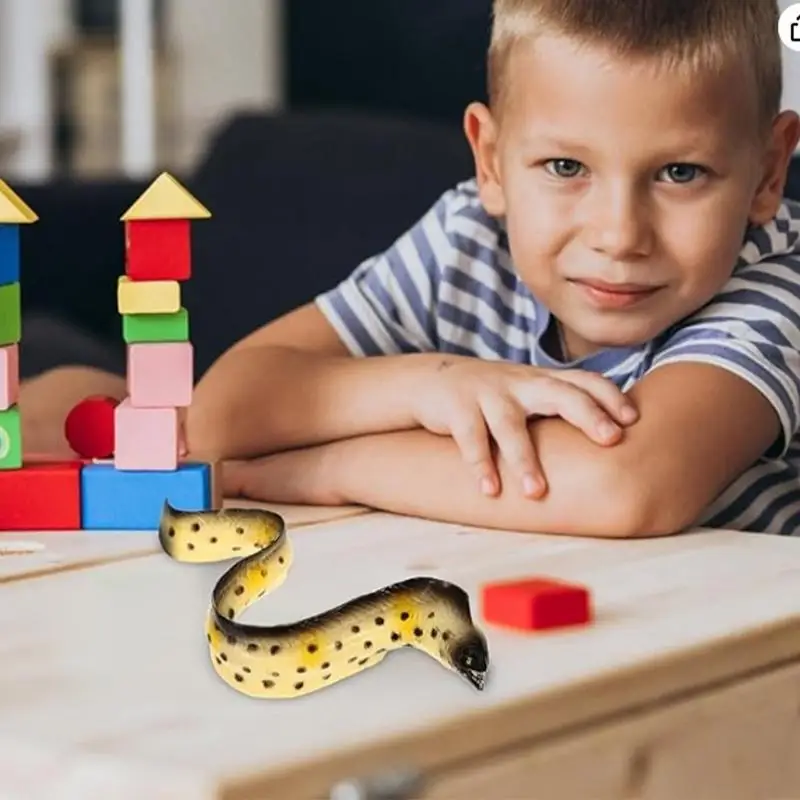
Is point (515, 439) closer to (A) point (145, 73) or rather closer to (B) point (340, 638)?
(B) point (340, 638)

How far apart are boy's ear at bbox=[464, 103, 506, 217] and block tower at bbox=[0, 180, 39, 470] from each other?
1.35ft

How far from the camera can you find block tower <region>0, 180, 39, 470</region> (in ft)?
3.37

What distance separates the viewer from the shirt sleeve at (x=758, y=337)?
1.16m

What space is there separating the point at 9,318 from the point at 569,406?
0.32 metres

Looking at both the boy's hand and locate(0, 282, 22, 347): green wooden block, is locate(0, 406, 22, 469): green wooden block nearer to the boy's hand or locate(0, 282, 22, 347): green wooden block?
locate(0, 282, 22, 347): green wooden block

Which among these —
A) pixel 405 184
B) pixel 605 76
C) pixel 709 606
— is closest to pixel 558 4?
pixel 605 76

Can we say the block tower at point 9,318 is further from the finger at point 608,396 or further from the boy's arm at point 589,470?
the finger at point 608,396

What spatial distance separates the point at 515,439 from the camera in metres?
1.09

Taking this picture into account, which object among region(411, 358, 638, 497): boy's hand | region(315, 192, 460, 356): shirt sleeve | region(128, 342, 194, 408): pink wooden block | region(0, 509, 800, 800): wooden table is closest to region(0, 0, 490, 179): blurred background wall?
region(315, 192, 460, 356): shirt sleeve

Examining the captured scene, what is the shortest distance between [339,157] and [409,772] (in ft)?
4.96

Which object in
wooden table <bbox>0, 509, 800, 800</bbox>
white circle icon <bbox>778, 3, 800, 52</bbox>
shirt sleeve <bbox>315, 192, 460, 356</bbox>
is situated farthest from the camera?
white circle icon <bbox>778, 3, 800, 52</bbox>

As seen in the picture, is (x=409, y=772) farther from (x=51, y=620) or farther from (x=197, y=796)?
(x=51, y=620)

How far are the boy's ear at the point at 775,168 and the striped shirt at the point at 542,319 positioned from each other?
1cm

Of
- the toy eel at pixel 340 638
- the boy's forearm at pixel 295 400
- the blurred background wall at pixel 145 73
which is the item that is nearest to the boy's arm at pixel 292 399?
the boy's forearm at pixel 295 400
